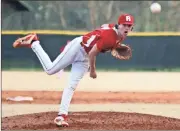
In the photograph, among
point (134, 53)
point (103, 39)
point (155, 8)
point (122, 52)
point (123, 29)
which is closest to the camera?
point (103, 39)

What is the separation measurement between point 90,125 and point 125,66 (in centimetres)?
1084

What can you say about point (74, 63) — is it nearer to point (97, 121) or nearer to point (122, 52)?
point (122, 52)

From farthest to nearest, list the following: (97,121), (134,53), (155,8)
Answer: (155,8) → (134,53) → (97,121)

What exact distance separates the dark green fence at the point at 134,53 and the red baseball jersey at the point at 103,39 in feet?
35.9

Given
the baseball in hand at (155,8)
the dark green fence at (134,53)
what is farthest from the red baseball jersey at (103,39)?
the baseball in hand at (155,8)

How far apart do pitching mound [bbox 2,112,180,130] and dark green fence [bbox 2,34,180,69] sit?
9242 mm

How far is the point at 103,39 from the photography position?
6301 millimetres

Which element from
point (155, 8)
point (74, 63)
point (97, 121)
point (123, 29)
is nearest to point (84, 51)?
point (74, 63)

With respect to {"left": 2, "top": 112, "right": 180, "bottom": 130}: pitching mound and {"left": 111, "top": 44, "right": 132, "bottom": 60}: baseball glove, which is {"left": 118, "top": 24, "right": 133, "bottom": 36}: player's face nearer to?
{"left": 111, "top": 44, "right": 132, "bottom": 60}: baseball glove

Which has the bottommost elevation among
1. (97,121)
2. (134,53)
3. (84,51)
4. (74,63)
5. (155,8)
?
(134,53)


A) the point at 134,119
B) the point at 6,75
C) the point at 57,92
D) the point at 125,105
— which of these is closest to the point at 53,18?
the point at 6,75

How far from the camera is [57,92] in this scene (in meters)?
13.6

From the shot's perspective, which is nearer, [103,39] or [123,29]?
[103,39]

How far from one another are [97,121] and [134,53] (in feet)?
34.2
